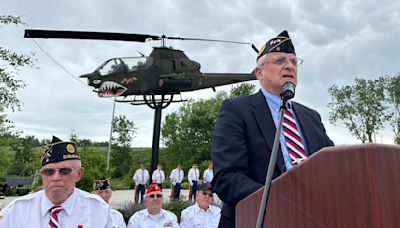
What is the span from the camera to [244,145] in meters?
1.81

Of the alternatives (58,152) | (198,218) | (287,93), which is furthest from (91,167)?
(287,93)

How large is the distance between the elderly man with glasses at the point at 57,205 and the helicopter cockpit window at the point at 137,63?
53.4 feet

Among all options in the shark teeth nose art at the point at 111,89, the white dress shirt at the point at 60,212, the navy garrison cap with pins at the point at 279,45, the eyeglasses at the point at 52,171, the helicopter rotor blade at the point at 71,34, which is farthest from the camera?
the shark teeth nose art at the point at 111,89

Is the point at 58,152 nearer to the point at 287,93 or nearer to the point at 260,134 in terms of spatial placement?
the point at 260,134

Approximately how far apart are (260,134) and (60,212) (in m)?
1.65

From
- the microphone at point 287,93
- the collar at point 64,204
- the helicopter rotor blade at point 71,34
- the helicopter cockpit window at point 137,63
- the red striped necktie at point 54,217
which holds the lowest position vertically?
the red striped necktie at point 54,217

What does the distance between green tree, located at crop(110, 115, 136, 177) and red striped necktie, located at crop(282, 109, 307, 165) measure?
44.1m

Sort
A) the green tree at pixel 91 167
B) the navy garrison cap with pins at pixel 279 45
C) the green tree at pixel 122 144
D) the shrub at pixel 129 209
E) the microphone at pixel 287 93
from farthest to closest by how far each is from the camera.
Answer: the green tree at pixel 122 144 → the shrub at pixel 129 209 → the green tree at pixel 91 167 → the navy garrison cap with pins at pixel 279 45 → the microphone at pixel 287 93

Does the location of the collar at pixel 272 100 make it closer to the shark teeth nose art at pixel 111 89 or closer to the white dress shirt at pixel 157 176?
the shark teeth nose art at pixel 111 89

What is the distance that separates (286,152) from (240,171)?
24cm

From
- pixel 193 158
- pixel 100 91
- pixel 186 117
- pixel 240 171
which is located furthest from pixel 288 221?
pixel 186 117

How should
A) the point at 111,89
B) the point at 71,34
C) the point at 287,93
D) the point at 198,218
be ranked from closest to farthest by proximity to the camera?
1. the point at 287,93
2. the point at 198,218
3. the point at 71,34
4. the point at 111,89

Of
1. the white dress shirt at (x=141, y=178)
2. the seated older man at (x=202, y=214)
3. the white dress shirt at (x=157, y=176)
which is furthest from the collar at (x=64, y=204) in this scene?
the white dress shirt at (x=141, y=178)

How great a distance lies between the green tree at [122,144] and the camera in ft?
150
